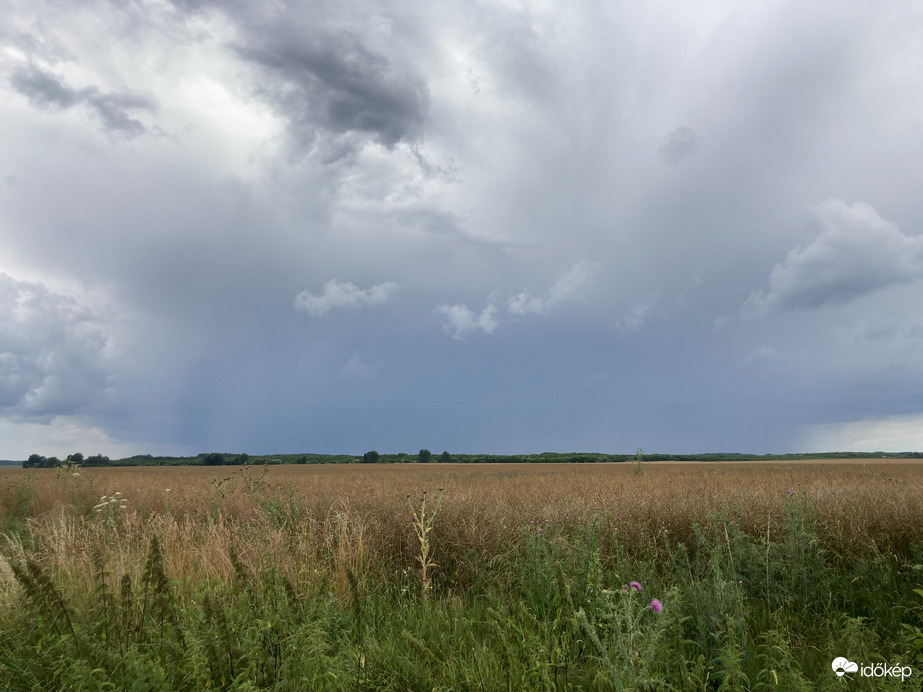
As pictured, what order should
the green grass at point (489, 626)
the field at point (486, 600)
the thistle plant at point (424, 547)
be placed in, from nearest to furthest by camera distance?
the green grass at point (489, 626) → the field at point (486, 600) → the thistle plant at point (424, 547)

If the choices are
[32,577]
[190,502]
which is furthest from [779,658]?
[190,502]

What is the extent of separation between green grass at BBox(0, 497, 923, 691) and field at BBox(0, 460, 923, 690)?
0.10 ft

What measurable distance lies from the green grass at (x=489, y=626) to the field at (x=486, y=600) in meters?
0.03

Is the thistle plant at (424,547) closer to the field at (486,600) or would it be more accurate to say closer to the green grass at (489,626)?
the field at (486,600)

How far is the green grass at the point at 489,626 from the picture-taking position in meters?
3.56

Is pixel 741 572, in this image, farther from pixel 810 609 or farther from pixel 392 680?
pixel 392 680

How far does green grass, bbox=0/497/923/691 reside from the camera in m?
3.56

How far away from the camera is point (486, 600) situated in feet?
20.5

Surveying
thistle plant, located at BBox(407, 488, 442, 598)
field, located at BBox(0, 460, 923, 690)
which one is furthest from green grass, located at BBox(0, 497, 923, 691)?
thistle plant, located at BBox(407, 488, 442, 598)

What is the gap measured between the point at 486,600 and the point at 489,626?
1169 millimetres

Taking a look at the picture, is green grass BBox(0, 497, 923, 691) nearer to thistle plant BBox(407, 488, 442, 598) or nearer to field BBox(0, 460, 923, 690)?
field BBox(0, 460, 923, 690)

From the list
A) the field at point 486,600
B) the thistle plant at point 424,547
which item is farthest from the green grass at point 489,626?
the thistle plant at point 424,547

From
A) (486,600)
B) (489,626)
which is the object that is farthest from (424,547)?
(486,600)

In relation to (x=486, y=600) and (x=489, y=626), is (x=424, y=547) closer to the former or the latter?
(x=489, y=626)
